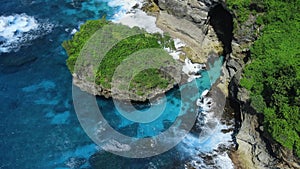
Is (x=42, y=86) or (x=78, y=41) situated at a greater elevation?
(x=78, y=41)

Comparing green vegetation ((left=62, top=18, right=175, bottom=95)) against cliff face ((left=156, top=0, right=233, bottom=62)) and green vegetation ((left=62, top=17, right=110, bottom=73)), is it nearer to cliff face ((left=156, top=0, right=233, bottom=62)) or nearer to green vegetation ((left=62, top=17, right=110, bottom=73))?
green vegetation ((left=62, top=17, right=110, bottom=73))

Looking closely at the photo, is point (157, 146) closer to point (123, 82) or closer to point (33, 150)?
point (123, 82)

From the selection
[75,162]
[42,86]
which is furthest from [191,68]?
[75,162]

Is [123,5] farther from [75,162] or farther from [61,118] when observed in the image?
[75,162]

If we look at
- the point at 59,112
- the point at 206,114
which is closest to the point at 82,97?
the point at 59,112

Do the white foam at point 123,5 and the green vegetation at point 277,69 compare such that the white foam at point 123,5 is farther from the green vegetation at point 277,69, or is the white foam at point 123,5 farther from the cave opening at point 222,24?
the green vegetation at point 277,69

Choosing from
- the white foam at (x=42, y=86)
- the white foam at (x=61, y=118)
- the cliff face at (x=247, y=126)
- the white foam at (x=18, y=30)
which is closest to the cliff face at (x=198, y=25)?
the cliff face at (x=247, y=126)

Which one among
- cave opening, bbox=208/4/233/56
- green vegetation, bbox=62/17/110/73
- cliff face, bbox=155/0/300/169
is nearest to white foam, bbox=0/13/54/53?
green vegetation, bbox=62/17/110/73
